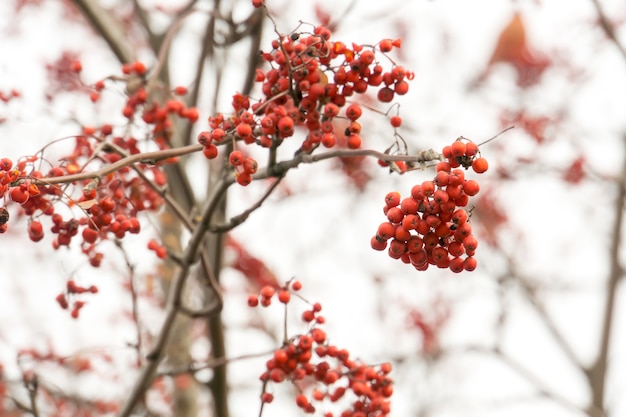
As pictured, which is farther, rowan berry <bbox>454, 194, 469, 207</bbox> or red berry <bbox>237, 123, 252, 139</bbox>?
red berry <bbox>237, 123, 252, 139</bbox>

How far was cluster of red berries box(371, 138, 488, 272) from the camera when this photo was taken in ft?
5.04

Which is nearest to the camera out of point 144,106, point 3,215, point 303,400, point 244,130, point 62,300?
point 3,215

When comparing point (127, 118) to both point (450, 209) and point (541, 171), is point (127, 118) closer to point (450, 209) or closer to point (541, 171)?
point (450, 209)

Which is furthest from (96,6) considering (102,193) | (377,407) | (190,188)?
(377,407)

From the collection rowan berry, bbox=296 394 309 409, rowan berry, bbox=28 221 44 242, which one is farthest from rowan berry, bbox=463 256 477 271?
rowan berry, bbox=28 221 44 242

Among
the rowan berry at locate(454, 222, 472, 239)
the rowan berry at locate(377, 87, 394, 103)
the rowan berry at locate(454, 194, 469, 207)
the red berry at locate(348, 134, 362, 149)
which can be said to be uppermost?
the rowan berry at locate(377, 87, 394, 103)

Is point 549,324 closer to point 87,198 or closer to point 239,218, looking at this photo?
point 239,218

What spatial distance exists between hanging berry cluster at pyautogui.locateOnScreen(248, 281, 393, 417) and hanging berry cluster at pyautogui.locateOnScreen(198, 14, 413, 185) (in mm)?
570

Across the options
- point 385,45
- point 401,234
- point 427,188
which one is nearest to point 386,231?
point 401,234

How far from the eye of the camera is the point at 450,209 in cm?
154

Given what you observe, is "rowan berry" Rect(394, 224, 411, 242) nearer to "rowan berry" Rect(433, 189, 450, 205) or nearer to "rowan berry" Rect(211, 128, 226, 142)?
"rowan berry" Rect(433, 189, 450, 205)

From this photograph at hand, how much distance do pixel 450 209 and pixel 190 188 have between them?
2134 mm

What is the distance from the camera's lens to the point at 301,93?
1.81 meters

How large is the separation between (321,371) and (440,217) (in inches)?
31.5
